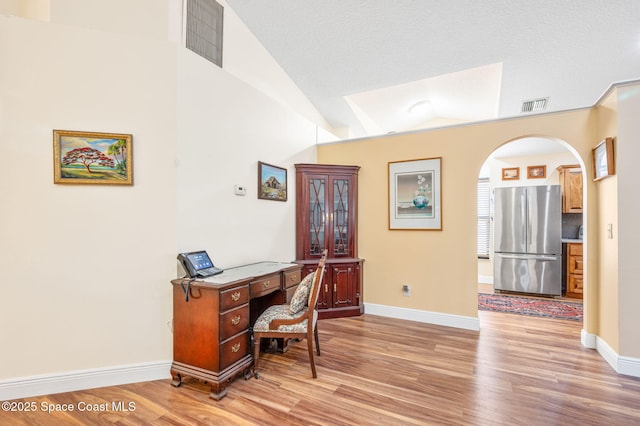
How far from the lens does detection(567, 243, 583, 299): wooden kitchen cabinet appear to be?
16.0 feet

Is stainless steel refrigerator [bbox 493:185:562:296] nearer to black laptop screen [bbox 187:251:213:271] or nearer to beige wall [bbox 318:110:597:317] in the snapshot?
beige wall [bbox 318:110:597:317]

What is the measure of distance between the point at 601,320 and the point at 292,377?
3.10 meters

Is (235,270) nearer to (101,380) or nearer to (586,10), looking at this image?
(101,380)

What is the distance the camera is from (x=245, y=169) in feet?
10.2

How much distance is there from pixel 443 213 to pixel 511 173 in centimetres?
330

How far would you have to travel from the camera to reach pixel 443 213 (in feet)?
11.9

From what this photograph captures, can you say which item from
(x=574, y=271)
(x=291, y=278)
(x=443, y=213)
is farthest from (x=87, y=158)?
(x=574, y=271)

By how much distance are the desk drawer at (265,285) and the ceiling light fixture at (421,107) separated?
169 inches

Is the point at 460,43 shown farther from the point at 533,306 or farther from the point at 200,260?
the point at 533,306

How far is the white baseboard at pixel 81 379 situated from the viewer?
2.07 metres

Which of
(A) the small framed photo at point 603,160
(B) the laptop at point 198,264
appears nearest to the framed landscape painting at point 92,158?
(B) the laptop at point 198,264

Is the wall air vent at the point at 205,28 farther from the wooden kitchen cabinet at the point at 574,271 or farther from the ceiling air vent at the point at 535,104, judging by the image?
the wooden kitchen cabinet at the point at 574,271

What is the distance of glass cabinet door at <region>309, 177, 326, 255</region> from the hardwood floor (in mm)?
1326

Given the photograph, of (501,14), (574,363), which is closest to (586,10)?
(501,14)
